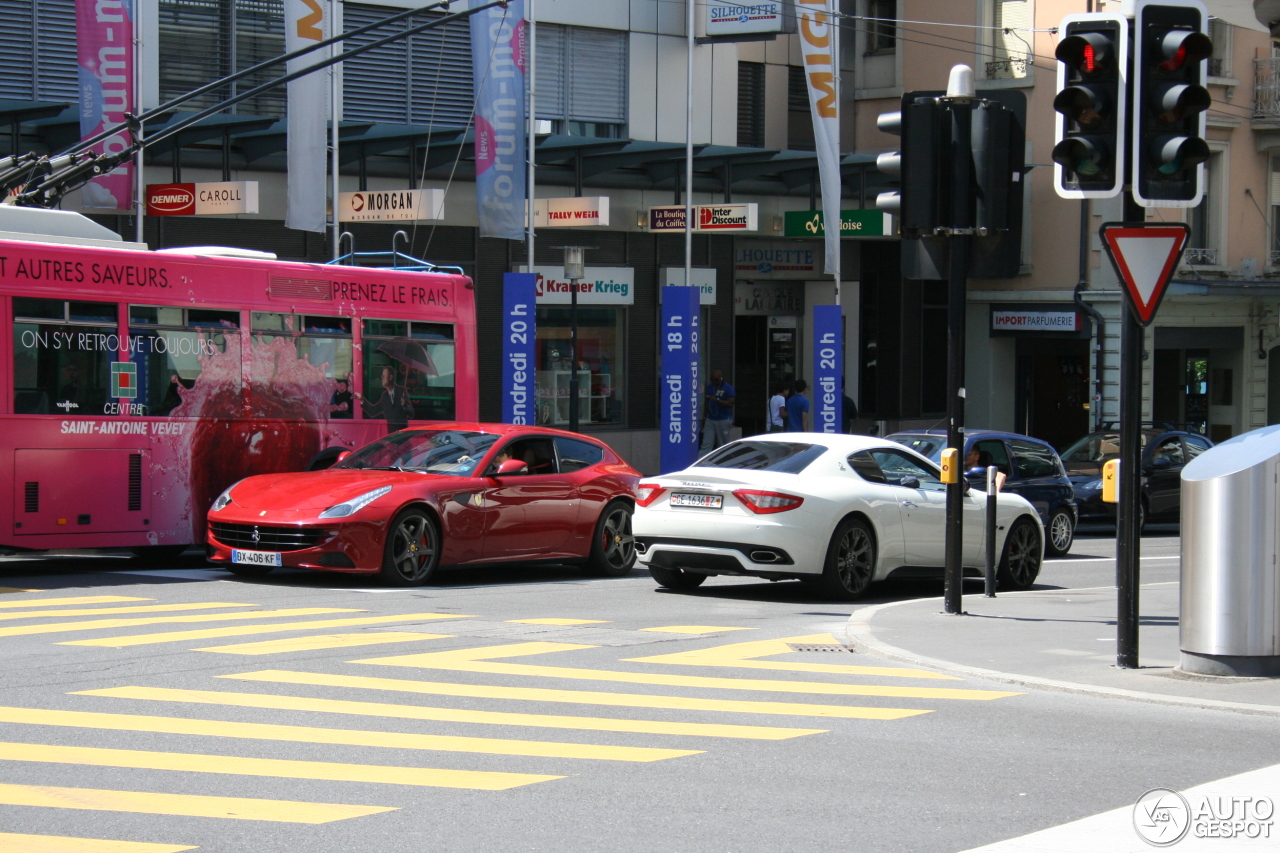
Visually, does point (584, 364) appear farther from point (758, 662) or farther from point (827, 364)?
point (758, 662)

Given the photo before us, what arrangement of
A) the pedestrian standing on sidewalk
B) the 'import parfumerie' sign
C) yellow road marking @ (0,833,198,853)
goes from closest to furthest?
yellow road marking @ (0,833,198,853) → the 'import parfumerie' sign → the pedestrian standing on sidewalk

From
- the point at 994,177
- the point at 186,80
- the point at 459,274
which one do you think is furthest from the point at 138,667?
the point at 186,80

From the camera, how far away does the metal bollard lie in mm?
13562

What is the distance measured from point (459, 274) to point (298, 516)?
5493 mm

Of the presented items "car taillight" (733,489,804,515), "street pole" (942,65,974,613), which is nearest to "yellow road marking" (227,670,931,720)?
"street pole" (942,65,974,613)

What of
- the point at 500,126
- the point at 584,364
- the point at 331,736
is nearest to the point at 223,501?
the point at 331,736

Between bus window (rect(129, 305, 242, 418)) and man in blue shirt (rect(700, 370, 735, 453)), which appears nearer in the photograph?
bus window (rect(129, 305, 242, 418))

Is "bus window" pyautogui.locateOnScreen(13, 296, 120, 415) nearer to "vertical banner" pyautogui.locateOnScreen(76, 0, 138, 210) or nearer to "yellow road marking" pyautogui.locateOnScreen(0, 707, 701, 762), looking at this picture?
"yellow road marking" pyautogui.locateOnScreen(0, 707, 701, 762)

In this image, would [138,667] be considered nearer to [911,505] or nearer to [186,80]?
[911,505]

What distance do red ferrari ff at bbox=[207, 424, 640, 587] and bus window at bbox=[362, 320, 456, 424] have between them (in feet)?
4.87

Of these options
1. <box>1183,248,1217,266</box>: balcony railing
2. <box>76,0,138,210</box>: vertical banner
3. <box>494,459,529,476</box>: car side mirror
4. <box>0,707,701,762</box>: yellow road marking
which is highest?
<box>76,0,138,210</box>: vertical banner

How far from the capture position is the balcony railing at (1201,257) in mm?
36750

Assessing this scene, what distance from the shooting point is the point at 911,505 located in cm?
1461

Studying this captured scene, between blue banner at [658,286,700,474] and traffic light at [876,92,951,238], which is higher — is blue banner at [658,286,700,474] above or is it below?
below
